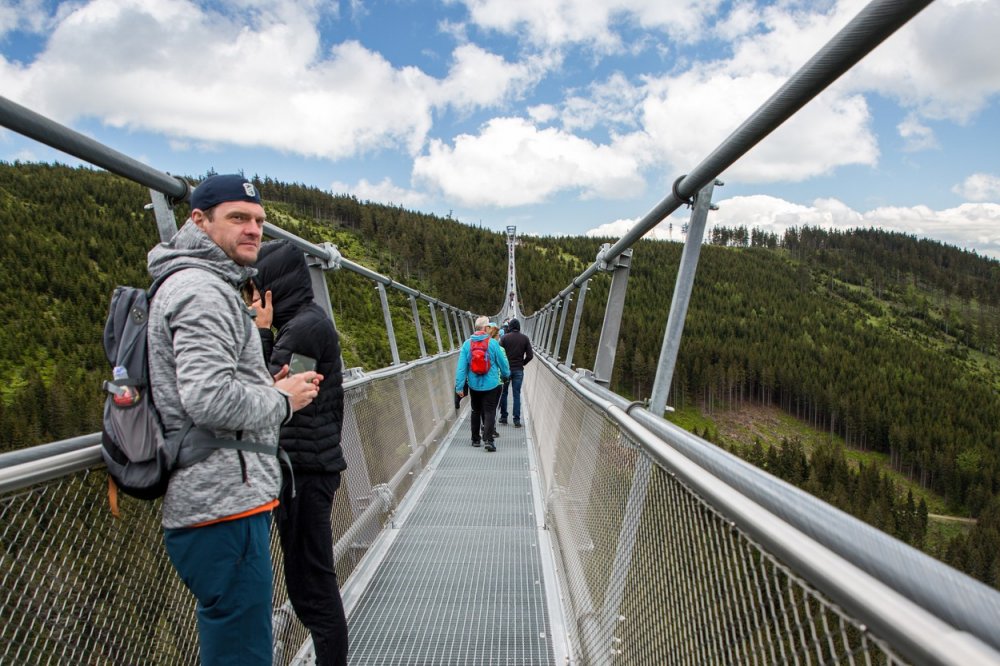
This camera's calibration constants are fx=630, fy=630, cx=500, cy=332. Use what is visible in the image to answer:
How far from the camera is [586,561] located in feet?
9.32

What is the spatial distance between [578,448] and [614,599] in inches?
48.8

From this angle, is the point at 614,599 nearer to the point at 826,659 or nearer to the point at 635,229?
the point at 826,659

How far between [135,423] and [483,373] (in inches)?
227

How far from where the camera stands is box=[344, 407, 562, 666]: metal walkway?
2945mm

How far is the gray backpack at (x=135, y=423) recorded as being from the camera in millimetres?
1444

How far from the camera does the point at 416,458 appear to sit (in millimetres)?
5887

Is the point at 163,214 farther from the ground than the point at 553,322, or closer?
farther from the ground

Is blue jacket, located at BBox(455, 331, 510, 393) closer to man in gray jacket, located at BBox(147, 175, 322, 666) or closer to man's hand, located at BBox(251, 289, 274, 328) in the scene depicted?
man's hand, located at BBox(251, 289, 274, 328)

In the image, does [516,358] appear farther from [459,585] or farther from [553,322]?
[459,585]

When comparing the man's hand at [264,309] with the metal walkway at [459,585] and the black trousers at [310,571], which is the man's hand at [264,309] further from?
the metal walkway at [459,585]

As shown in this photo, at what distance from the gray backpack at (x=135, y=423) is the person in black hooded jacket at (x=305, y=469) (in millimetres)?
809

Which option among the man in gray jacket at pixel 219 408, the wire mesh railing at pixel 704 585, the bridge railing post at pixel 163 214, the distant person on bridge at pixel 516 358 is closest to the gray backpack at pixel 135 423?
the man in gray jacket at pixel 219 408

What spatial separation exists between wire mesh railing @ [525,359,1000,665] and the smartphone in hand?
103cm

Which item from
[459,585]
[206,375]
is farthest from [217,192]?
[459,585]
